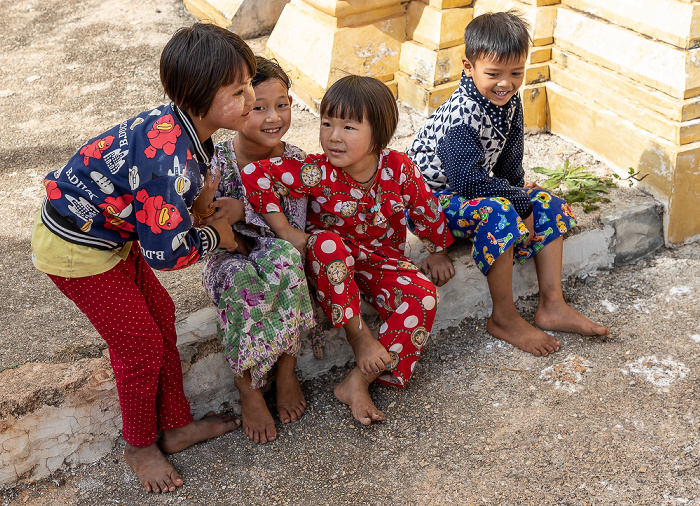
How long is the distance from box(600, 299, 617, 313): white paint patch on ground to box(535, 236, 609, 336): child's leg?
0.74ft

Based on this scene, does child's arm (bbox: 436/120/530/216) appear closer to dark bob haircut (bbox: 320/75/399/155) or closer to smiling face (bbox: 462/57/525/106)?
smiling face (bbox: 462/57/525/106)

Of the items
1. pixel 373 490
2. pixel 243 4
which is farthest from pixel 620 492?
pixel 243 4

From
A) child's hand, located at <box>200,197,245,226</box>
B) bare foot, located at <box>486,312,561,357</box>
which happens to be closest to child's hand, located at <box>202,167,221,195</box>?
child's hand, located at <box>200,197,245,226</box>

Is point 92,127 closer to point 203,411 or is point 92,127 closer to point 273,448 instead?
point 203,411

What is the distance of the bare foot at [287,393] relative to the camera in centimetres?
246

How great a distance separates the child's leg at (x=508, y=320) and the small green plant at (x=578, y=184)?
2.30 feet

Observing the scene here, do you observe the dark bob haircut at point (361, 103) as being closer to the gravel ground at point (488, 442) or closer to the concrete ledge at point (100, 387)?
the concrete ledge at point (100, 387)

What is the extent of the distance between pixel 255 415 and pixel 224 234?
68 centimetres

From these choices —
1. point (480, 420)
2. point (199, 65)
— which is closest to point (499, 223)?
point (480, 420)

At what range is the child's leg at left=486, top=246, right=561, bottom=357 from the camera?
9.00 feet

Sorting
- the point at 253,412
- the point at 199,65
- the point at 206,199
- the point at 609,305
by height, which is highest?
the point at 199,65

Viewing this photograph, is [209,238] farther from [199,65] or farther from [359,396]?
[359,396]

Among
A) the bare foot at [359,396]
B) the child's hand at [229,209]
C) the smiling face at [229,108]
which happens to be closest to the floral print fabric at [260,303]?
the child's hand at [229,209]

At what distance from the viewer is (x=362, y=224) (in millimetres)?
2574
